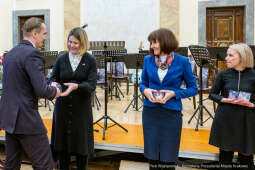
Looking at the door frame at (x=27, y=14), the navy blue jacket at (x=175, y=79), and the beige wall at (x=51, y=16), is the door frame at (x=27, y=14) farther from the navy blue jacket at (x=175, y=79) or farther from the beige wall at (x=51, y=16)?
the navy blue jacket at (x=175, y=79)

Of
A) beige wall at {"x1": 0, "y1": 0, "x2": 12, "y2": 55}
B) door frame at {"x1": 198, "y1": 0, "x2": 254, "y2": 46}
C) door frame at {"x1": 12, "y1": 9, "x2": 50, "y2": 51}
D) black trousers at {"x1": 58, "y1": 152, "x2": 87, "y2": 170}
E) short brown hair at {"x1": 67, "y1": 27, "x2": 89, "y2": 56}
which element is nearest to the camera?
short brown hair at {"x1": 67, "y1": 27, "x2": 89, "y2": 56}

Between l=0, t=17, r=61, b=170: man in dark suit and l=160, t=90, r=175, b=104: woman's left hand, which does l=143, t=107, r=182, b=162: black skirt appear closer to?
l=160, t=90, r=175, b=104: woman's left hand

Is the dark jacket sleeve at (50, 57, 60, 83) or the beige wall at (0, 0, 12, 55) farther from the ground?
the beige wall at (0, 0, 12, 55)

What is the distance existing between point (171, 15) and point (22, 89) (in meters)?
7.49

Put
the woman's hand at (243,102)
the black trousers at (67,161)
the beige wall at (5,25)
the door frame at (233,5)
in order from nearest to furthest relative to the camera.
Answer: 1. the woman's hand at (243,102)
2. the black trousers at (67,161)
3. the door frame at (233,5)
4. the beige wall at (5,25)

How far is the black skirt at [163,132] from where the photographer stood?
2.22m

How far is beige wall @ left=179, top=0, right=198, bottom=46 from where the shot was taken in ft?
28.3

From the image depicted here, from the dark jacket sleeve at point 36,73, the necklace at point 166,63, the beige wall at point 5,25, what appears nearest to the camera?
the dark jacket sleeve at point 36,73

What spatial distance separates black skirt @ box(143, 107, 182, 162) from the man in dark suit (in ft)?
2.81

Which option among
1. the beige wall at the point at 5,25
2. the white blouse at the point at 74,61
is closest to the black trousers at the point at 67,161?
the white blouse at the point at 74,61

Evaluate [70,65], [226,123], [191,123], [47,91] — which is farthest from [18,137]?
[191,123]

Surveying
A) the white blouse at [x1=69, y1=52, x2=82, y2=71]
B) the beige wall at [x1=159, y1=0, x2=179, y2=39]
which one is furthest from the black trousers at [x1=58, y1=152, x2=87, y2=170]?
the beige wall at [x1=159, y1=0, x2=179, y2=39]

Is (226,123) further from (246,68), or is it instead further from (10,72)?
(10,72)

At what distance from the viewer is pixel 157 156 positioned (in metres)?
2.27
